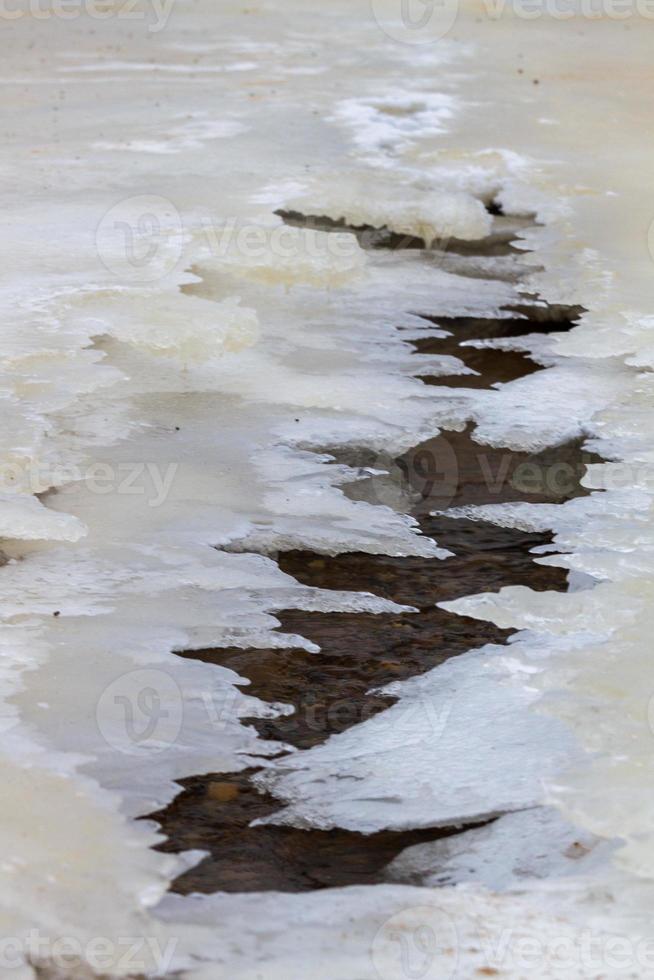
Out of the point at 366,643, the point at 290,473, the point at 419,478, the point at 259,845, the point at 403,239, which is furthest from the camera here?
the point at 403,239

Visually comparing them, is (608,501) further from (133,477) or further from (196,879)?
(196,879)

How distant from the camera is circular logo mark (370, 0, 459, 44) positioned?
7086mm

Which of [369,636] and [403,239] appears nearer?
[369,636]

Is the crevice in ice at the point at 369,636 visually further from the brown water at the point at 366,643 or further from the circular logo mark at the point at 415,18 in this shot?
the circular logo mark at the point at 415,18

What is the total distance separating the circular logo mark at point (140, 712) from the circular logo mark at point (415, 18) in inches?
222

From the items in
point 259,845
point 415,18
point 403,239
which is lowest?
point 259,845

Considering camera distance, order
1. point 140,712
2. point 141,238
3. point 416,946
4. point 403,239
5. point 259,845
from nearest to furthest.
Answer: point 416,946 < point 259,845 < point 140,712 < point 141,238 < point 403,239

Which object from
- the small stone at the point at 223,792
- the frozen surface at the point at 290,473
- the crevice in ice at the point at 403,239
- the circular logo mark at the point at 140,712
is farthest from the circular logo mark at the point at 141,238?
the small stone at the point at 223,792

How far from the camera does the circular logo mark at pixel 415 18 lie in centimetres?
709

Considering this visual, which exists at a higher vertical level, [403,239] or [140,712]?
[403,239]

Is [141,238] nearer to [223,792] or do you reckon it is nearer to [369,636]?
[369,636]

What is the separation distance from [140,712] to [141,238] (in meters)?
2.32

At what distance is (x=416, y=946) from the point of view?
1.58 metres

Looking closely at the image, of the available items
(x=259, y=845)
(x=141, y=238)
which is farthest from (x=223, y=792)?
(x=141, y=238)
